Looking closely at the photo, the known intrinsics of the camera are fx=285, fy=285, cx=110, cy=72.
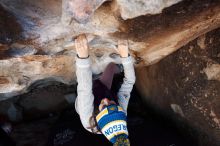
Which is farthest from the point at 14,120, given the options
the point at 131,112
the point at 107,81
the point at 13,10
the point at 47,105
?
the point at 13,10

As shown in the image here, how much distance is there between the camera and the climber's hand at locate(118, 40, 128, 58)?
159 centimetres

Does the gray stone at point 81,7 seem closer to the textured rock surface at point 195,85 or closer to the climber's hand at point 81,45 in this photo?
the climber's hand at point 81,45

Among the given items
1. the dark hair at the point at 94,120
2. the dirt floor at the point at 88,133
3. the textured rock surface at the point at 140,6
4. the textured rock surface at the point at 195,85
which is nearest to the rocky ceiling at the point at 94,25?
the textured rock surface at the point at 140,6

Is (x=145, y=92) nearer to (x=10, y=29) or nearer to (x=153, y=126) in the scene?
(x=153, y=126)

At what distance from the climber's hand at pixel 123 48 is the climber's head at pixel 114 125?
0.33 m

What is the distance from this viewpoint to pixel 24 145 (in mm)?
2488

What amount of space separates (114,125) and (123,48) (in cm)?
44

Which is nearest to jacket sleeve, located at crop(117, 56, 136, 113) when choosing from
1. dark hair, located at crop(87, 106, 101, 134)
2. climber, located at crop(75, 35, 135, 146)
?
climber, located at crop(75, 35, 135, 146)

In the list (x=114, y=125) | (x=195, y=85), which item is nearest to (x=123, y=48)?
(x=114, y=125)

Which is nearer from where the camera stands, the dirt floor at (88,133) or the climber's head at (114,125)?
the climber's head at (114,125)

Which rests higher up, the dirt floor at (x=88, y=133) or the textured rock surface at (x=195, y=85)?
the textured rock surface at (x=195, y=85)

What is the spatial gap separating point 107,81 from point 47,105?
116 cm

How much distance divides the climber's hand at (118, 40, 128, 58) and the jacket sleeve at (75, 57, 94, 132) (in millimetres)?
205

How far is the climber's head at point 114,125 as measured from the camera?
1507 mm
